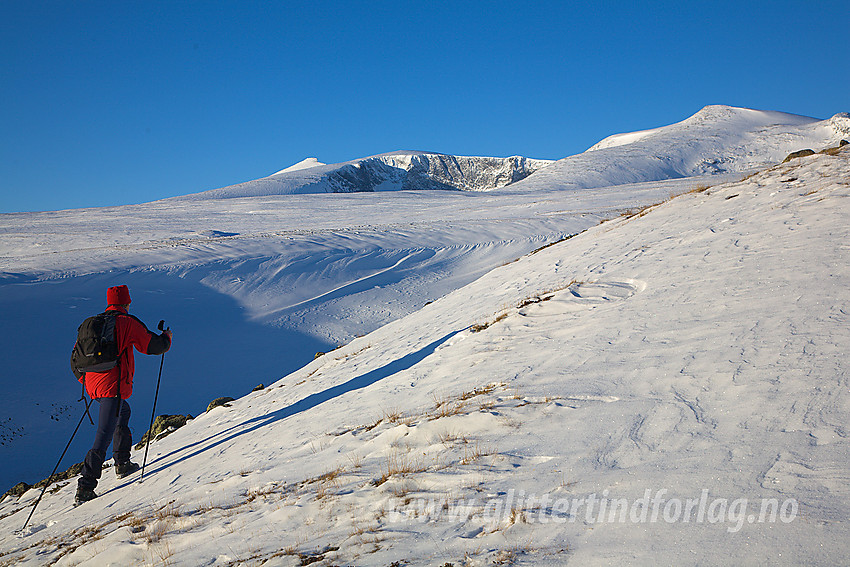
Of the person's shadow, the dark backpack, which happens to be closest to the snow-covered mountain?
the person's shadow

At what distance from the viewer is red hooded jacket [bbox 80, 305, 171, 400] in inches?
229

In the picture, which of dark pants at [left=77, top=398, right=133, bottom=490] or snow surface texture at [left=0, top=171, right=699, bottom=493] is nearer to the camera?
dark pants at [left=77, top=398, right=133, bottom=490]

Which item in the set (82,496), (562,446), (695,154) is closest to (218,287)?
(82,496)

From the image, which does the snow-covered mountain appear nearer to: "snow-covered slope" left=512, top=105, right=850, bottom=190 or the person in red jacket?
"snow-covered slope" left=512, top=105, right=850, bottom=190

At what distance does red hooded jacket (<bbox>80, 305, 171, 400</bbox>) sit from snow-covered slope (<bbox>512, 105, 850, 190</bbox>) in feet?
199

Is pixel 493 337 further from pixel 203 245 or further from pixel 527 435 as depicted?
pixel 203 245

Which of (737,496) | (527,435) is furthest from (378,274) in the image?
(737,496)

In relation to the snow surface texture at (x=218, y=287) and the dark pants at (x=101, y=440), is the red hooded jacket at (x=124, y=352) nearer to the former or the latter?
the dark pants at (x=101, y=440)

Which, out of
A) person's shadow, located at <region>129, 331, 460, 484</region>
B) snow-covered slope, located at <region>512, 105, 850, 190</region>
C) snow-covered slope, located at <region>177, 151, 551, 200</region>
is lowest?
person's shadow, located at <region>129, 331, 460, 484</region>

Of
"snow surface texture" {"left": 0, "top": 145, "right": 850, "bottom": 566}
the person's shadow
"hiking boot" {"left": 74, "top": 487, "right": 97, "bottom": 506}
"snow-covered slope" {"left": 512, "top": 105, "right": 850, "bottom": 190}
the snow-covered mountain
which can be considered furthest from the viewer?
the snow-covered mountain

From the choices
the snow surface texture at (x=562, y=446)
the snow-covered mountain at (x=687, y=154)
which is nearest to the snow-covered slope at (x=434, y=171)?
the snow-covered mountain at (x=687, y=154)

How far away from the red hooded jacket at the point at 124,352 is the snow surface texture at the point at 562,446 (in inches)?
47.3

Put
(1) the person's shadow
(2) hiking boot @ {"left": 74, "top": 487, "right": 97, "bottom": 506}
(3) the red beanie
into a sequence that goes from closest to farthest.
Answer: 1. (2) hiking boot @ {"left": 74, "top": 487, "right": 97, "bottom": 506}
2. (3) the red beanie
3. (1) the person's shadow

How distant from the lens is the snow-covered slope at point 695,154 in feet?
218
